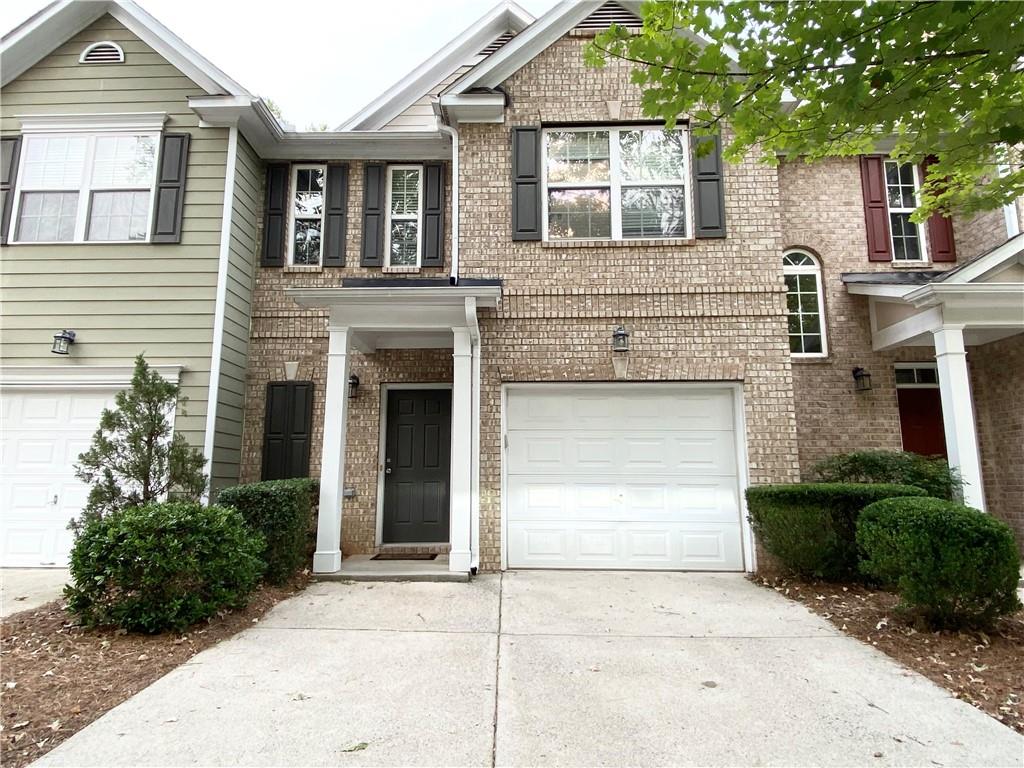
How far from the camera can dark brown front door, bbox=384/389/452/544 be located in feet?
24.1

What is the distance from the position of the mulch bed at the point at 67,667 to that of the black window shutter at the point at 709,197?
6.30 meters

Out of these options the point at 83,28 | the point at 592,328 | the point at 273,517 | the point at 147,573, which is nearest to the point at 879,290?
the point at 592,328

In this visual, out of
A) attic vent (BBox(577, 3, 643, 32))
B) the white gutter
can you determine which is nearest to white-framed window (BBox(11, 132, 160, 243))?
the white gutter

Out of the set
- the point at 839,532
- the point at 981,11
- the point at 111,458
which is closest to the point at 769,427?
the point at 839,532

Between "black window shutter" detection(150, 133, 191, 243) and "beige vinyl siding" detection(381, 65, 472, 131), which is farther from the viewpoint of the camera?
"beige vinyl siding" detection(381, 65, 472, 131)

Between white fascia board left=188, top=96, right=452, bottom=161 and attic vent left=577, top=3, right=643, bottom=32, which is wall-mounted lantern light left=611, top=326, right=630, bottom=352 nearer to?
white fascia board left=188, top=96, right=452, bottom=161

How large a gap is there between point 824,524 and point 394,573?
431 centimetres

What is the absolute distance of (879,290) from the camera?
7355 millimetres

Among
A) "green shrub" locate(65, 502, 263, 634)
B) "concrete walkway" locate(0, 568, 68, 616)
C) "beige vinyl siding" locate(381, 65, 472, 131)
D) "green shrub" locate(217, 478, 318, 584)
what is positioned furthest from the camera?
"beige vinyl siding" locate(381, 65, 472, 131)

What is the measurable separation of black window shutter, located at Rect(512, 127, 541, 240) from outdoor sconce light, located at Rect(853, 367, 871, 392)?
4668 mm

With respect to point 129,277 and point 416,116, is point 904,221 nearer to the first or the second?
point 416,116

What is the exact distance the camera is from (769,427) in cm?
663

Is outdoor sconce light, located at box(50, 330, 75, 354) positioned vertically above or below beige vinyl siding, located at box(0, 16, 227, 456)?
below

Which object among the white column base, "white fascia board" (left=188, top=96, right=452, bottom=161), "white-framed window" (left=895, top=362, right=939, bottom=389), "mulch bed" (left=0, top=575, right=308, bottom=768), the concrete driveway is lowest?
the concrete driveway
